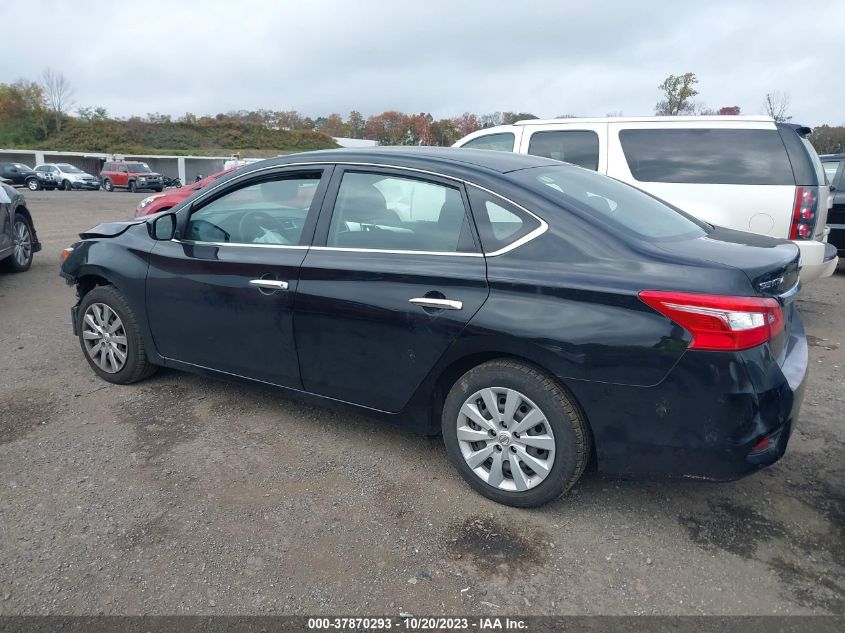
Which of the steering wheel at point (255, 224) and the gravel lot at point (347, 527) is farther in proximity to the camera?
the steering wheel at point (255, 224)

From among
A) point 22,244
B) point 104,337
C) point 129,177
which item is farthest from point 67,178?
point 104,337

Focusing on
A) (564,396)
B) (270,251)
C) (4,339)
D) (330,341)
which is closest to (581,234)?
(564,396)

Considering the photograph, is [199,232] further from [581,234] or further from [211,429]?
[581,234]

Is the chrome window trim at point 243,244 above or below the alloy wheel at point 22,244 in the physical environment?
above

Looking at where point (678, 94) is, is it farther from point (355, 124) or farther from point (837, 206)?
point (355, 124)

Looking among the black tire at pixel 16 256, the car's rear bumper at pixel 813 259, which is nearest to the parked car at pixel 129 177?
the black tire at pixel 16 256

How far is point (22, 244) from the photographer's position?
8.58 meters

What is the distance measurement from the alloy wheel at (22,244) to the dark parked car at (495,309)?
5504 mm

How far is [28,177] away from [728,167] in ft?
137

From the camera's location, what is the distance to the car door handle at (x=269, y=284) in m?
3.52

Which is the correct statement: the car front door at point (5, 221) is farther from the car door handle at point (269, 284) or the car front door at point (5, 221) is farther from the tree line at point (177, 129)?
the tree line at point (177, 129)

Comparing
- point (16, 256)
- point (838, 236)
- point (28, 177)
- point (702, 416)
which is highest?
point (838, 236)

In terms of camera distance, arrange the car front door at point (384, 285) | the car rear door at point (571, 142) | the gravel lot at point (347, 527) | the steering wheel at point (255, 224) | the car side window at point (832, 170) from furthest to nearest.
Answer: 1. the car side window at point (832, 170)
2. the car rear door at point (571, 142)
3. the steering wheel at point (255, 224)
4. the car front door at point (384, 285)
5. the gravel lot at point (347, 527)

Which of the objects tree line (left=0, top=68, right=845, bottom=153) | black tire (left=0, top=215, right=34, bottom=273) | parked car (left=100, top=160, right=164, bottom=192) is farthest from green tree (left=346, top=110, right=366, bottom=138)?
black tire (left=0, top=215, right=34, bottom=273)
